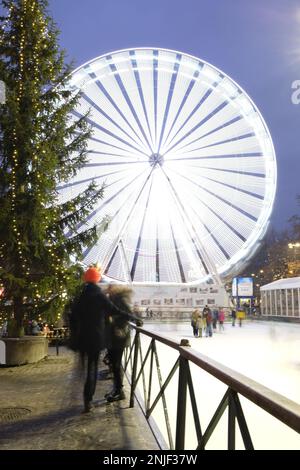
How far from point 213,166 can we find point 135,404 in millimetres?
36248

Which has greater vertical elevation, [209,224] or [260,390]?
[209,224]

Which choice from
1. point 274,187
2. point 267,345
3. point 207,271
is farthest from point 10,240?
point 207,271

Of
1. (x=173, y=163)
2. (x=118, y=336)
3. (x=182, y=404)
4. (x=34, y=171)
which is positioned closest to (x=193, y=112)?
(x=173, y=163)

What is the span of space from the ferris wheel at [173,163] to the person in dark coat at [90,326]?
30.7 m

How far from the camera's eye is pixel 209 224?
43000 millimetres

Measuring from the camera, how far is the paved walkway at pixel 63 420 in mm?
4789

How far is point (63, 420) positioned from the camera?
18.9 feet

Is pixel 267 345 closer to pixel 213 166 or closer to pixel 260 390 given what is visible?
pixel 260 390

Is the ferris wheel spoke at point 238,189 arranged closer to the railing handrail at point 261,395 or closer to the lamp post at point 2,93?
the lamp post at point 2,93

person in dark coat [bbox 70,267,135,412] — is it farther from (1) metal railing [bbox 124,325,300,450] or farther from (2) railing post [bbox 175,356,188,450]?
(2) railing post [bbox 175,356,188,450]

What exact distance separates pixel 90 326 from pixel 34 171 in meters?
6.90

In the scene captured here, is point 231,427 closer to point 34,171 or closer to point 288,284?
point 34,171

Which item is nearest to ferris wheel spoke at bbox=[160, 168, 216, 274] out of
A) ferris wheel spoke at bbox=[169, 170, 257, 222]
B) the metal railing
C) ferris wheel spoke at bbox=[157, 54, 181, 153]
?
ferris wheel spoke at bbox=[169, 170, 257, 222]

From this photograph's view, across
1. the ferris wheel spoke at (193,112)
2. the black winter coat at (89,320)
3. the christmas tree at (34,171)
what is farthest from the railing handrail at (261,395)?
the ferris wheel spoke at (193,112)
